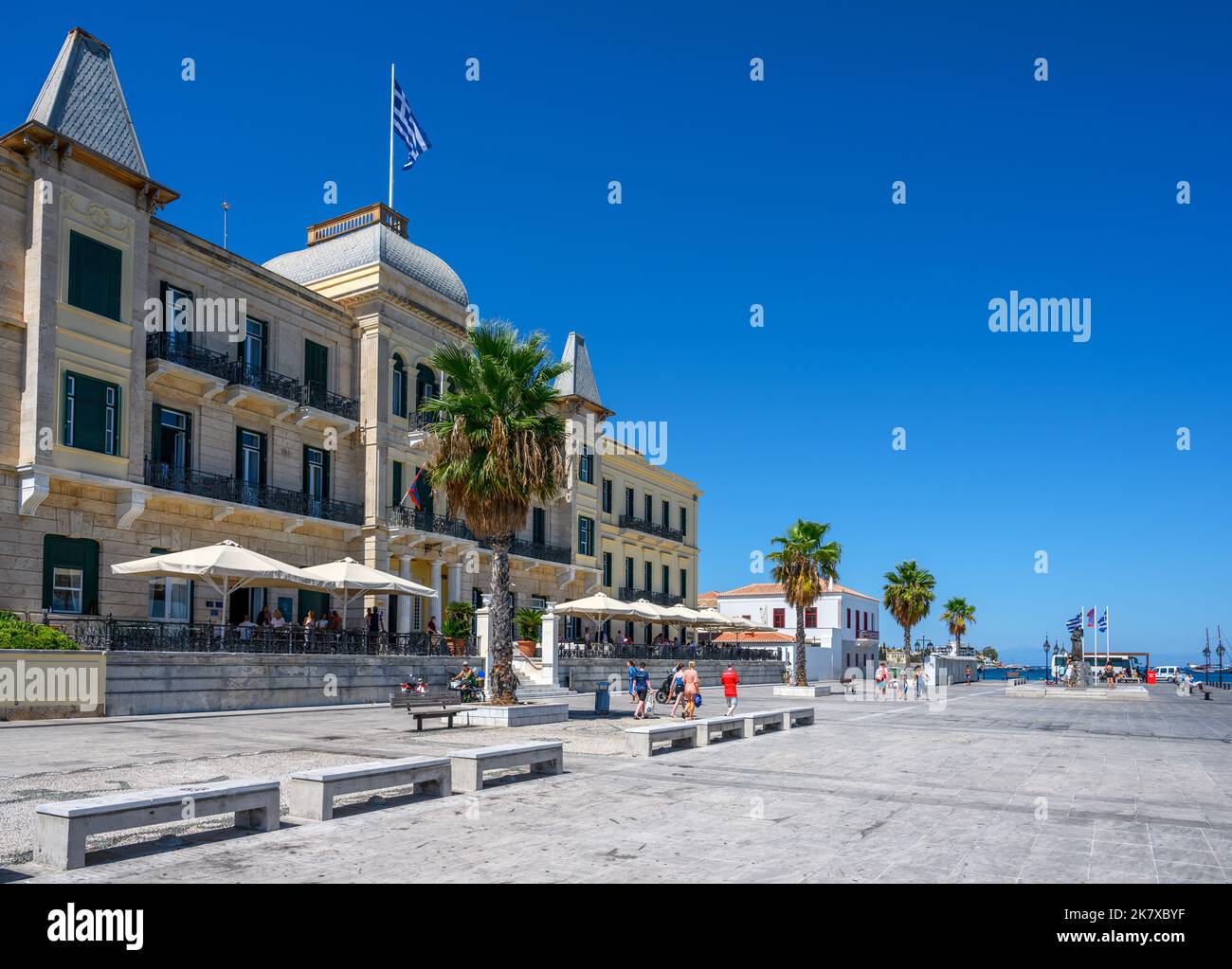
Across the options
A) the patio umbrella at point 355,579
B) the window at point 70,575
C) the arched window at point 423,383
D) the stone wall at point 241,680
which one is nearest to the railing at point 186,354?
the window at point 70,575

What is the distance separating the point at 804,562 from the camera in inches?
1732

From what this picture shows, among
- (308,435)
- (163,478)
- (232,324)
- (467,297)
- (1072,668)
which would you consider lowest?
(1072,668)

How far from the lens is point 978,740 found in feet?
65.7

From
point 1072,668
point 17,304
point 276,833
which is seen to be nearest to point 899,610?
point 1072,668

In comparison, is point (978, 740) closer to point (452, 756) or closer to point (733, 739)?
point (733, 739)

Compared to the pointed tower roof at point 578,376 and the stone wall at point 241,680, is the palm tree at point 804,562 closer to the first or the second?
the pointed tower roof at point 578,376

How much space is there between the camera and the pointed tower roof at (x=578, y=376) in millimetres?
45906

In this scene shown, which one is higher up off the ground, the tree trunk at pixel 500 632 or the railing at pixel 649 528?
the railing at pixel 649 528

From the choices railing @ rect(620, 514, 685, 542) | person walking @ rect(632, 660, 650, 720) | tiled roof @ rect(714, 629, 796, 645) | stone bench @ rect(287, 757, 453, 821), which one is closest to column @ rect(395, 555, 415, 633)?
person walking @ rect(632, 660, 650, 720)

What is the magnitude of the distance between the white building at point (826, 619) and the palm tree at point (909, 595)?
701 centimetres

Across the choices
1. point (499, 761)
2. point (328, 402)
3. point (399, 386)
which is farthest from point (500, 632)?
point (399, 386)

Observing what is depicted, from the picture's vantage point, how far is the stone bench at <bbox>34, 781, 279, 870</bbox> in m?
7.20
